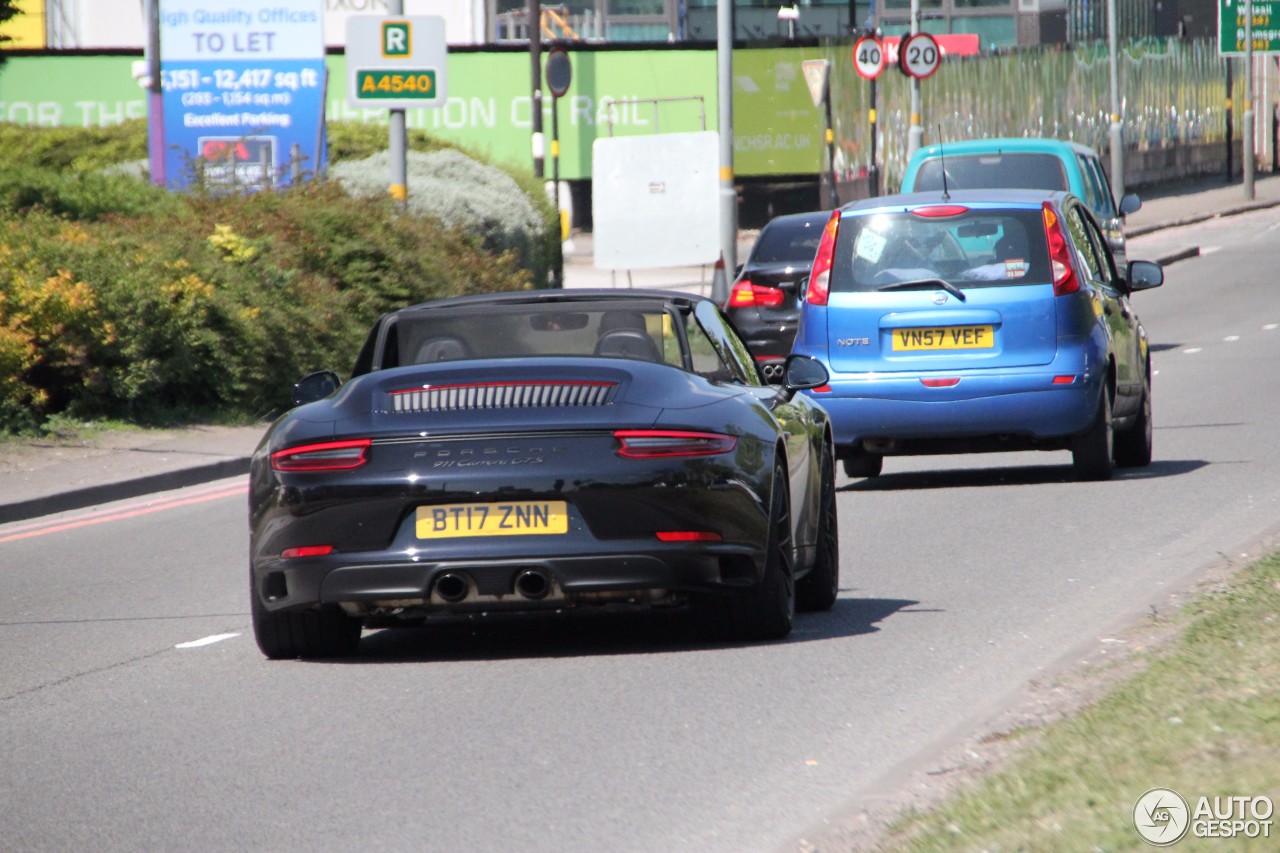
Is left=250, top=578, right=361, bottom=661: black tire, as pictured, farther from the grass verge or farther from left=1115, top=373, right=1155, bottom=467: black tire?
left=1115, top=373, right=1155, bottom=467: black tire

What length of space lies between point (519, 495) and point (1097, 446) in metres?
6.25

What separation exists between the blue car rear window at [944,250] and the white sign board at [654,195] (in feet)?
46.7

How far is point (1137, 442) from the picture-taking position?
13.6 meters

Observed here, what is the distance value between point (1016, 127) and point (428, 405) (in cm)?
5058

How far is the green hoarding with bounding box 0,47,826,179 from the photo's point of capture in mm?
46719

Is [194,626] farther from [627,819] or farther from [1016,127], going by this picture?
[1016,127]

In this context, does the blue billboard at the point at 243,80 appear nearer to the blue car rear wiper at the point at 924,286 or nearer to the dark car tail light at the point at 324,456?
the blue car rear wiper at the point at 924,286

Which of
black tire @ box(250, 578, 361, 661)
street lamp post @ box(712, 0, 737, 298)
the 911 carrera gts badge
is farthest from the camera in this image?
street lamp post @ box(712, 0, 737, 298)

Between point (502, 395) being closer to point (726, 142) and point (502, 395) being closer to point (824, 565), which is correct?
point (824, 565)

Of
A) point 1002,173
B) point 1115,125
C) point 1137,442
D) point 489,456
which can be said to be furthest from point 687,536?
point 1115,125

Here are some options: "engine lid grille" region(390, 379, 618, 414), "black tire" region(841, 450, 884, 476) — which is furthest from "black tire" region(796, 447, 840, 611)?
"black tire" region(841, 450, 884, 476)

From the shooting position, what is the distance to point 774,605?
782 cm

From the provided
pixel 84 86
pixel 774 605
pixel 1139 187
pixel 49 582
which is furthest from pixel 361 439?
pixel 1139 187

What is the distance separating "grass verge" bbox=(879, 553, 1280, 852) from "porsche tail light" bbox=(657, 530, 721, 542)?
147 cm
